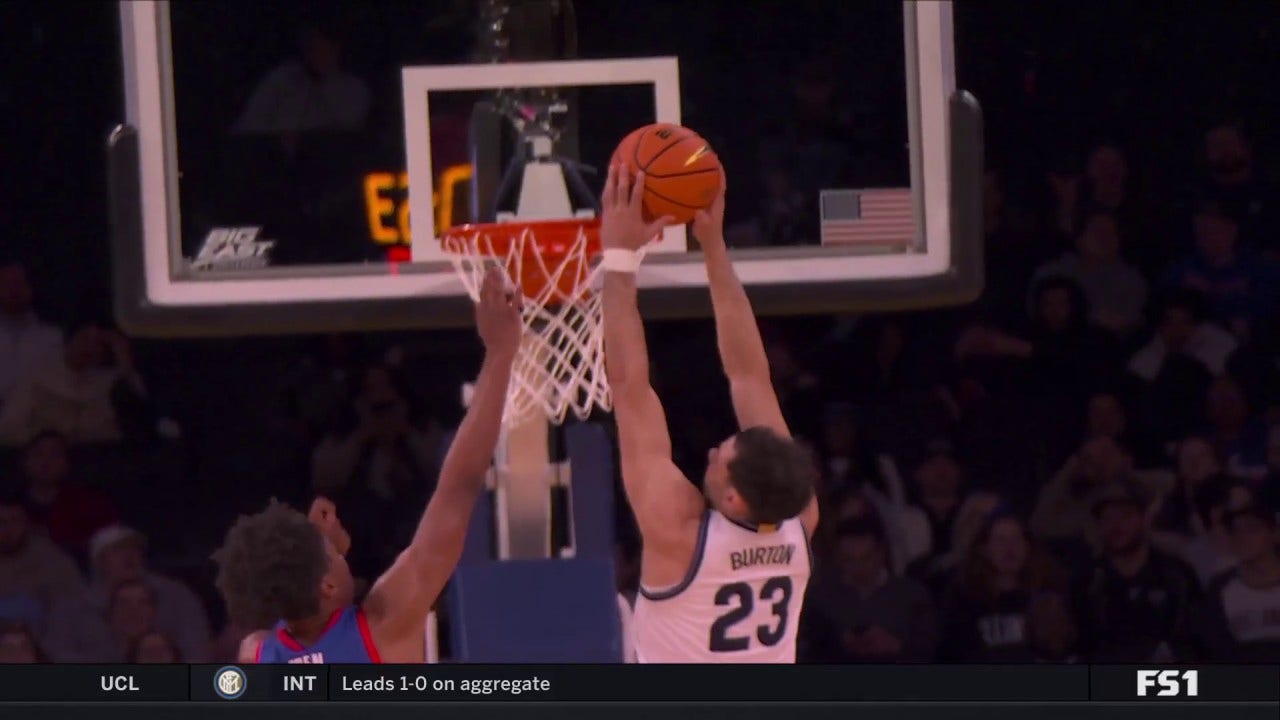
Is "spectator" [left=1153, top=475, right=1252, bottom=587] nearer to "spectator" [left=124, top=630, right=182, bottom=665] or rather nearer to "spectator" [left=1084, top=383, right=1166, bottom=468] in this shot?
"spectator" [left=1084, top=383, right=1166, bottom=468]

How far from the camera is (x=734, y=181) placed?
5.00 meters

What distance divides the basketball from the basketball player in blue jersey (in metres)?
0.29

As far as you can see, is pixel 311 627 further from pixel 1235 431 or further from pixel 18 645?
pixel 1235 431

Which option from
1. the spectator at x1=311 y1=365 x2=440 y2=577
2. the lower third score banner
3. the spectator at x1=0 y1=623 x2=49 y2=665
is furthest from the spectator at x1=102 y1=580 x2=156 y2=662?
the lower third score banner

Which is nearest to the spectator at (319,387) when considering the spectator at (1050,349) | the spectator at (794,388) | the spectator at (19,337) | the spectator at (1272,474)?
the spectator at (19,337)

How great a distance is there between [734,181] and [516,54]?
1.71 metres

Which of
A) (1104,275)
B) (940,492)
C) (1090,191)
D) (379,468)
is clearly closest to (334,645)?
(379,468)

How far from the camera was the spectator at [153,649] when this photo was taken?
4293 millimetres

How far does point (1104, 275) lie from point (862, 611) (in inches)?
46.9

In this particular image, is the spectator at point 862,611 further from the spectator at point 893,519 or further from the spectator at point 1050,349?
the spectator at point 1050,349

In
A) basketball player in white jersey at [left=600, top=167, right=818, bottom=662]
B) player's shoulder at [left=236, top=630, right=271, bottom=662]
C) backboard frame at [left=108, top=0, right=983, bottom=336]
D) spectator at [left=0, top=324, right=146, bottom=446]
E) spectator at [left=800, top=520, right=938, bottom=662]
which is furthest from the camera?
spectator at [left=0, top=324, right=146, bottom=446]

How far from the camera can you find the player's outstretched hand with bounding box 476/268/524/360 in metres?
3.00

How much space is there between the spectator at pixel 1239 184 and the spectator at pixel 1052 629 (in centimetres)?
121

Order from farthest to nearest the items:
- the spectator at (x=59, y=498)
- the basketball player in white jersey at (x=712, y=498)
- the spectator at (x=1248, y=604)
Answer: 1. the spectator at (x=59, y=498)
2. the spectator at (x=1248, y=604)
3. the basketball player in white jersey at (x=712, y=498)
